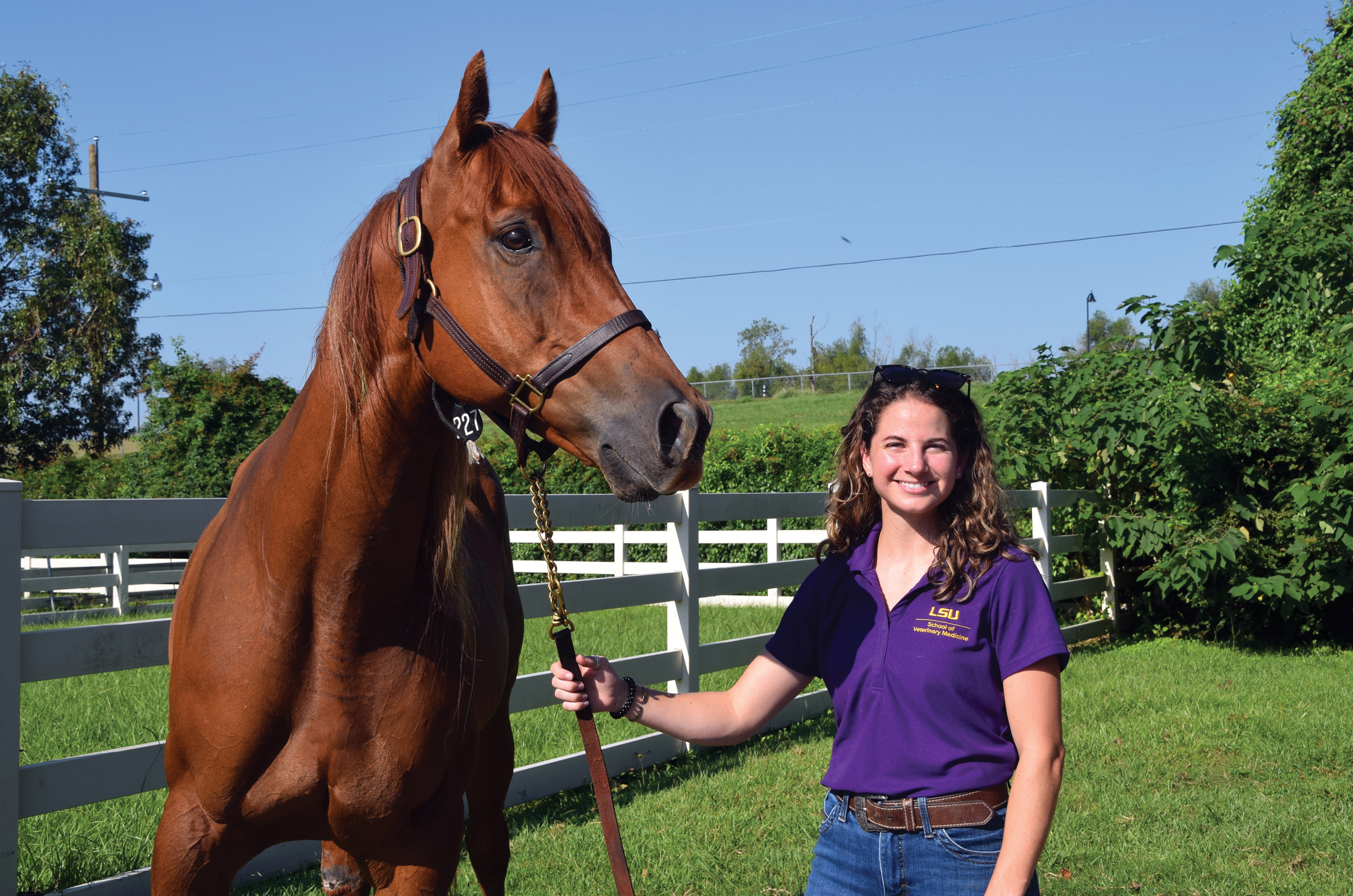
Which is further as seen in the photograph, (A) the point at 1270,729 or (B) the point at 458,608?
(A) the point at 1270,729

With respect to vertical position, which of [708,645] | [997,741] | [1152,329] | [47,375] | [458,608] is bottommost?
[708,645]

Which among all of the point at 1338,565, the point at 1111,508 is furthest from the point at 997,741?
the point at 1111,508

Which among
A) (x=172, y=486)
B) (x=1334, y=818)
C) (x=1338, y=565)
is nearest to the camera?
(x=1334, y=818)

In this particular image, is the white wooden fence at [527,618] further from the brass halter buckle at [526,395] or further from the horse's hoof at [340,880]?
the horse's hoof at [340,880]

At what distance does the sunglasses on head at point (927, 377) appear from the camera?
6.86 ft

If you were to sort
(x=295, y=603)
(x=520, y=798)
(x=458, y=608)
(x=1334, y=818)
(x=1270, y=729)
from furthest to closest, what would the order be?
(x=1270, y=729) → (x=520, y=798) → (x=1334, y=818) → (x=458, y=608) → (x=295, y=603)

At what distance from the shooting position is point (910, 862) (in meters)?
1.82

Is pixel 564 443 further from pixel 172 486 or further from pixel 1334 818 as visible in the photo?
pixel 172 486

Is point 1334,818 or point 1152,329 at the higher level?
point 1152,329

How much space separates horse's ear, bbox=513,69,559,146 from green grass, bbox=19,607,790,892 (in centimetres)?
296

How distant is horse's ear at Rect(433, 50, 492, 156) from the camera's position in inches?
71.0

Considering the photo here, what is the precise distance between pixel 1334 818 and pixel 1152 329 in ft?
17.9

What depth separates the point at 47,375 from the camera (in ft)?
84.0

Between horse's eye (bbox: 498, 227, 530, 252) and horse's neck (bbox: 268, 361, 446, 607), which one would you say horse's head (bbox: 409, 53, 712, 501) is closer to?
horse's eye (bbox: 498, 227, 530, 252)
